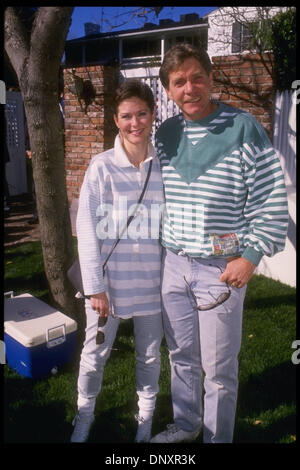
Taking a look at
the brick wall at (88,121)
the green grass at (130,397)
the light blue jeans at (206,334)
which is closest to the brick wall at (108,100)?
the brick wall at (88,121)

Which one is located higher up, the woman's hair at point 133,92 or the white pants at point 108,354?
the woman's hair at point 133,92

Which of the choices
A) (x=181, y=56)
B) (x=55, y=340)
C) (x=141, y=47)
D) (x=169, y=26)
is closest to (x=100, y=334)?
(x=55, y=340)

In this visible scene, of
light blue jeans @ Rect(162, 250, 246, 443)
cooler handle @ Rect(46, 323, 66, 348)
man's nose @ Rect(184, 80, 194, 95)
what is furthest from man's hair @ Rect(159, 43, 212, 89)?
cooler handle @ Rect(46, 323, 66, 348)

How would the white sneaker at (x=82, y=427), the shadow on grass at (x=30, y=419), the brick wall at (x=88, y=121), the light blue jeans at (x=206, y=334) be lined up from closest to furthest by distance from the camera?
the light blue jeans at (x=206, y=334) < the white sneaker at (x=82, y=427) < the shadow on grass at (x=30, y=419) < the brick wall at (x=88, y=121)

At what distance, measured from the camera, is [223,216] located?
2162 millimetres

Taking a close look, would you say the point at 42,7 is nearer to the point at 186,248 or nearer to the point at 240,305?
the point at 186,248

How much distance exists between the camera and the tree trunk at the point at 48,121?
2834mm

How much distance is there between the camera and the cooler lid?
3090 mm

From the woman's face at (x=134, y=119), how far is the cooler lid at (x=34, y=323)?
5.48 feet

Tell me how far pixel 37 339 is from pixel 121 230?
4.39 ft

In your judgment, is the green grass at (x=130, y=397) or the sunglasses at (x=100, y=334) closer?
the sunglasses at (x=100, y=334)

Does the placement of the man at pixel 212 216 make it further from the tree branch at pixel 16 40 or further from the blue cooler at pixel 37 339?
the tree branch at pixel 16 40

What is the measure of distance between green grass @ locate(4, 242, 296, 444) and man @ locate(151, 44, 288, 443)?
59 cm

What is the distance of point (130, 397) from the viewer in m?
3.10
